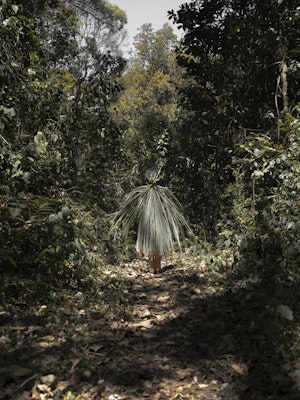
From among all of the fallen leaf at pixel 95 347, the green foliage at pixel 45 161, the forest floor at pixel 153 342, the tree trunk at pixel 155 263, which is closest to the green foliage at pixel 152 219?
the tree trunk at pixel 155 263

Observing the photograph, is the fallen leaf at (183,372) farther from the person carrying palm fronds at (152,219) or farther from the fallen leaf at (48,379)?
the person carrying palm fronds at (152,219)

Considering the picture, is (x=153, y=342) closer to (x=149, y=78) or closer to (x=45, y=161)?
(x=45, y=161)

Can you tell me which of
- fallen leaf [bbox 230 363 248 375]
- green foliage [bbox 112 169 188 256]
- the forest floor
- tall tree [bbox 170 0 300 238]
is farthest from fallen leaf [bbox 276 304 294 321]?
tall tree [bbox 170 0 300 238]

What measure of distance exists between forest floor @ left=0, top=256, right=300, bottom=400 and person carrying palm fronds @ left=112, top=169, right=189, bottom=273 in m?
0.70

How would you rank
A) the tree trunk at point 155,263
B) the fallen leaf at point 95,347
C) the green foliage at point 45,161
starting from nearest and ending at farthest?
the fallen leaf at point 95,347
the green foliage at point 45,161
the tree trunk at point 155,263

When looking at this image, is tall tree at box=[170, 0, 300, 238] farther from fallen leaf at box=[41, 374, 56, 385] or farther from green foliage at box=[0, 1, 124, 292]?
fallen leaf at box=[41, 374, 56, 385]

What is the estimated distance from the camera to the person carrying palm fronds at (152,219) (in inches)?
196

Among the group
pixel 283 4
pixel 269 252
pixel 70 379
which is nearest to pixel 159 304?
pixel 269 252

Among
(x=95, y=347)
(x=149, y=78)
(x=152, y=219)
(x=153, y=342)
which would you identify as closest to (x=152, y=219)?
(x=152, y=219)

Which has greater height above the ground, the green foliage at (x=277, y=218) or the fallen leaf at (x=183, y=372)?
the green foliage at (x=277, y=218)

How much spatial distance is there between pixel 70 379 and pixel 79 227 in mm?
1614

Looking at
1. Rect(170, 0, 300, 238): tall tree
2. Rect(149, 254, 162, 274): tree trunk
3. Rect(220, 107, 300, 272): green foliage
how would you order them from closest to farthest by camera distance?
1. Rect(220, 107, 300, 272): green foliage
2. Rect(149, 254, 162, 274): tree trunk
3. Rect(170, 0, 300, 238): tall tree

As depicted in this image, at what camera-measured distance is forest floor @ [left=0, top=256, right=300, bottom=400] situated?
2.41m

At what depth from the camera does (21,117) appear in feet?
15.0
